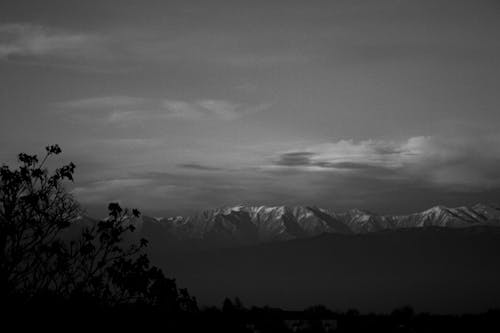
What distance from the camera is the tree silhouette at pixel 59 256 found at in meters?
24.7

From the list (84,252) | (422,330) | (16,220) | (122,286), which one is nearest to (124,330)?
(122,286)

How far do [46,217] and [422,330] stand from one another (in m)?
27.7

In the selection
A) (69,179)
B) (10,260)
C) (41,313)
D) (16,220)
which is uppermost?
(69,179)

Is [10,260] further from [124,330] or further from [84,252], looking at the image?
[124,330]

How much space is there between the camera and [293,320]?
147 ft

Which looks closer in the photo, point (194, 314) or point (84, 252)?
point (84, 252)

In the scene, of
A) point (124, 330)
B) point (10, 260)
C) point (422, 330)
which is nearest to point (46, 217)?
point (10, 260)

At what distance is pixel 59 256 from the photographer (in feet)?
84.1

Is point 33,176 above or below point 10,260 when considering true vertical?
above

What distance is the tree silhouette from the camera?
24.7 m

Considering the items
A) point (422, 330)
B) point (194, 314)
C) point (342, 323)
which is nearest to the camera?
point (194, 314)

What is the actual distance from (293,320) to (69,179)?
25.0 m

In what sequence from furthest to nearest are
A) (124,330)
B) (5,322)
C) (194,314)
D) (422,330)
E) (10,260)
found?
(422,330)
(194,314)
(124,330)
(10,260)
(5,322)

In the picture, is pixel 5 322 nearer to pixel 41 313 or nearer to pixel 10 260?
pixel 41 313
